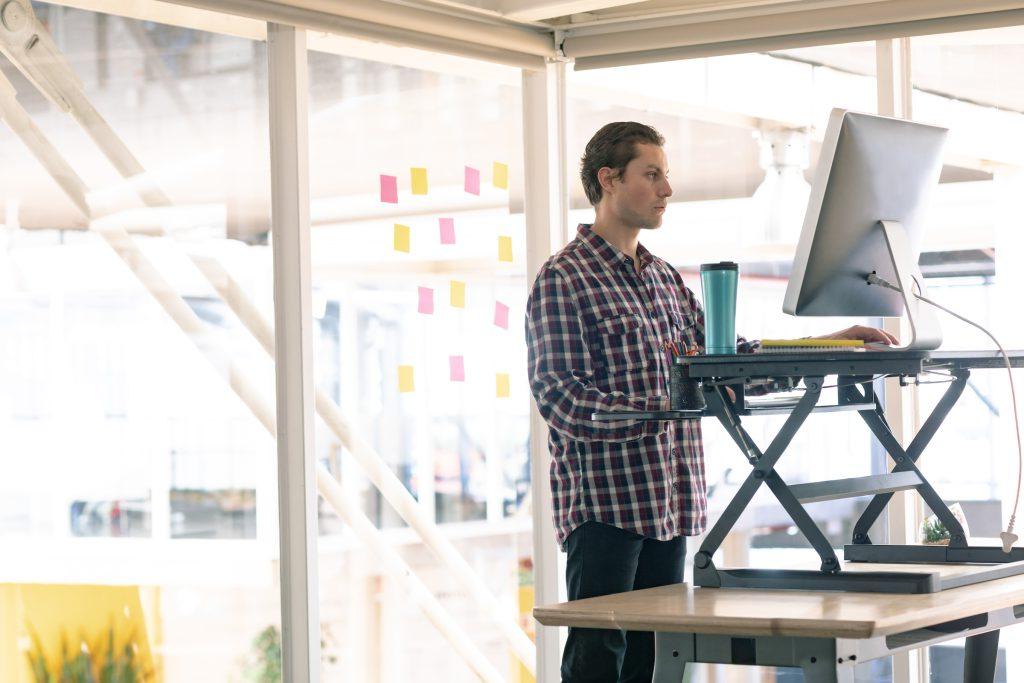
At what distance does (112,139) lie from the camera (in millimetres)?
3080

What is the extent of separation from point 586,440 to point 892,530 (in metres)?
1.59

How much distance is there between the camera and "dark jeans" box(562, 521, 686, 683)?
2529mm

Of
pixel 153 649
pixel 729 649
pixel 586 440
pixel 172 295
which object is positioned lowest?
pixel 153 649

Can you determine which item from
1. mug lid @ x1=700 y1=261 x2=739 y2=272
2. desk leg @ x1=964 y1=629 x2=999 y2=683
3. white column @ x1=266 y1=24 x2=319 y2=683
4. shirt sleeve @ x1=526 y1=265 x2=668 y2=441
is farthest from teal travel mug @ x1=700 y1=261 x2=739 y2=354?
white column @ x1=266 y1=24 x2=319 y2=683

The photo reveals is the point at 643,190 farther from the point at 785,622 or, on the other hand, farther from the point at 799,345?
the point at 785,622

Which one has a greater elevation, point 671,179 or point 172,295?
point 671,179

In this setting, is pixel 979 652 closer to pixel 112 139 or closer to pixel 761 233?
pixel 761 233

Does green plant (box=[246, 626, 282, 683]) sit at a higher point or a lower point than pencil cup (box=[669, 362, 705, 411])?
lower

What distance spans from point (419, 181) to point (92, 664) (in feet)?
4.93

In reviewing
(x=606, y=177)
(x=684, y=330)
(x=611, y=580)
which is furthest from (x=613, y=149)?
(x=611, y=580)

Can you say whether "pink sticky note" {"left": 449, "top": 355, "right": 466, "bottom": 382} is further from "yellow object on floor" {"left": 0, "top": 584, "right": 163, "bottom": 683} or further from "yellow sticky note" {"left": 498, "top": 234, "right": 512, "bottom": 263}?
"yellow object on floor" {"left": 0, "top": 584, "right": 163, "bottom": 683}

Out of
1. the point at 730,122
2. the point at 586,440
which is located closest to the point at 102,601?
the point at 586,440

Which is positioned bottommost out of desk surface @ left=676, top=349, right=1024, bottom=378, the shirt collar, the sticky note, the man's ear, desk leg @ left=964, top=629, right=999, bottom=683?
desk leg @ left=964, top=629, right=999, bottom=683

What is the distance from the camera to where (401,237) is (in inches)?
143
